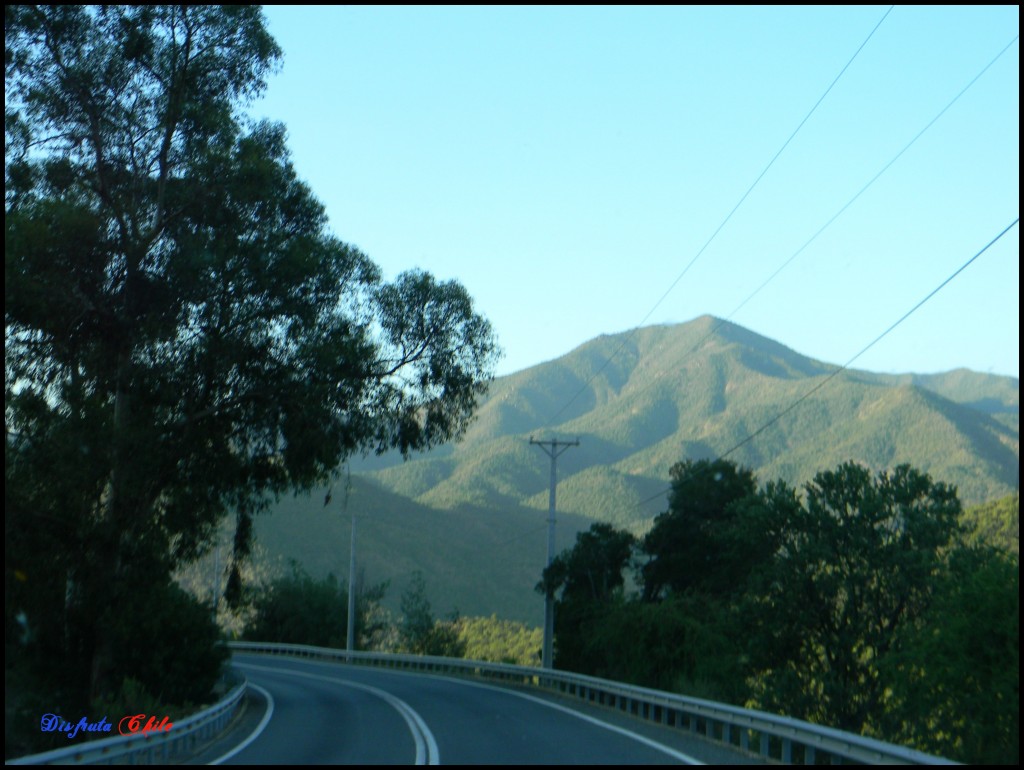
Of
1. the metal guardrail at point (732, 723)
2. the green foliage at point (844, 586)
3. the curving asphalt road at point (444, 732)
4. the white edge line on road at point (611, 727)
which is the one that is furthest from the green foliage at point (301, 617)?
the curving asphalt road at point (444, 732)

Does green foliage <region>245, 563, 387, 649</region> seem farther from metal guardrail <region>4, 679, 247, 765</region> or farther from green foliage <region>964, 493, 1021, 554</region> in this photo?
metal guardrail <region>4, 679, 247, 765</region>

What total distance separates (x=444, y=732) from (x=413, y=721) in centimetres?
283

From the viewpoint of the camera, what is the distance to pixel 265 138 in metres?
28.7

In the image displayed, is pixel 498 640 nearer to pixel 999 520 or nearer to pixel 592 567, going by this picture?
pixel 999 520

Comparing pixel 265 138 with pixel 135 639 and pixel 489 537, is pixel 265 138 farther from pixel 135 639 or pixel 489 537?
pixel 489 537

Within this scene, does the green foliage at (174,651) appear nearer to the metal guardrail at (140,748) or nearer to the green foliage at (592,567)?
the metal guardrail at (140,748)

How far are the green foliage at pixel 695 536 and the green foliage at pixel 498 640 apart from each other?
1830cm

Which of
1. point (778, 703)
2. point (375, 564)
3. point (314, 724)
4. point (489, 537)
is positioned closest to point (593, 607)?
point (778, 703)

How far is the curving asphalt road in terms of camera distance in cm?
1678

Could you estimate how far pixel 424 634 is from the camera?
7019cm

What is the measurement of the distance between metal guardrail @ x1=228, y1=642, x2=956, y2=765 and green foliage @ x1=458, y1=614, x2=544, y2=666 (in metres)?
39.5

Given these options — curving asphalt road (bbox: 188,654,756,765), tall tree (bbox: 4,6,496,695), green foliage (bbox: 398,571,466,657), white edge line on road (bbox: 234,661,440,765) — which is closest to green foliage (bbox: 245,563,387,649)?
green foliage (bbox: 398,571,466,657)

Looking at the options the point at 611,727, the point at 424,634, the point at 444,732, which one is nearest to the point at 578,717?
the point at 611,727

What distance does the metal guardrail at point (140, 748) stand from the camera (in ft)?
44.2
